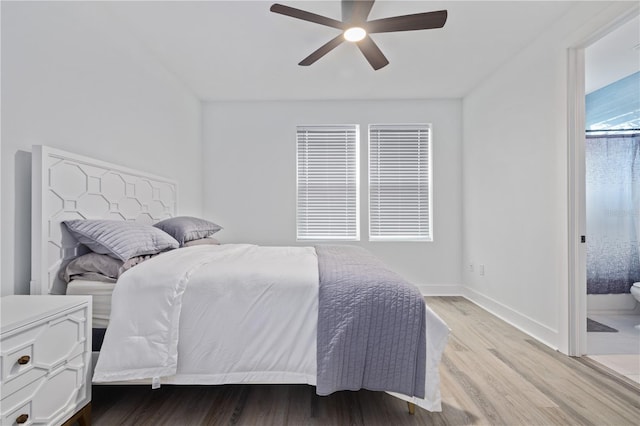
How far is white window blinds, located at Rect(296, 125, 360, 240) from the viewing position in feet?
13.6

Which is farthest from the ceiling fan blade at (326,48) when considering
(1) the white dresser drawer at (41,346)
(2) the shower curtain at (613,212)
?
(2) the shower curtain at (613,212)

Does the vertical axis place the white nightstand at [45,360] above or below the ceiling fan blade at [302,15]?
below

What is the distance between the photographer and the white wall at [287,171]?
13.3 feet

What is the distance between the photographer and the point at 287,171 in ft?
13.4

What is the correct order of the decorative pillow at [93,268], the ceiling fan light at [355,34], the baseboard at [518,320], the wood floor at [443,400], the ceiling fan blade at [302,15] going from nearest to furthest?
the wood floor at [443,400] < the decorative pillow at [93,268] < the ceiling fan blade at [302,15] < the ceiling fan light at [355,34] < the baseboard at [518,320]

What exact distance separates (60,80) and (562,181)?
349 cm

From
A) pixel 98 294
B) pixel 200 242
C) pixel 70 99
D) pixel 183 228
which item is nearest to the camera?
pixel 98 294

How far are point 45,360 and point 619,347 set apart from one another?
3656 mm

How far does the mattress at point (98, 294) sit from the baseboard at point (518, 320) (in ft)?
10.1

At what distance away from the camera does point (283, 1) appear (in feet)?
7.22

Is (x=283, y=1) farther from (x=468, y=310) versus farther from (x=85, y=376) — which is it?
(x=468, y=310)

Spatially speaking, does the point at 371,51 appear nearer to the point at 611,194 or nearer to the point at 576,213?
the point at 576,213

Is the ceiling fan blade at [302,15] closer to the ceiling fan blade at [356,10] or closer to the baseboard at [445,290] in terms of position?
the ceiling fan blade at [356,10]

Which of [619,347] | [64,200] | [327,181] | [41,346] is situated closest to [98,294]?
[41,346]
